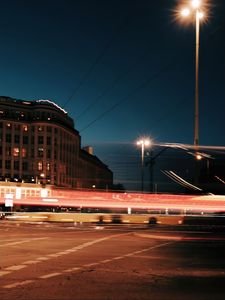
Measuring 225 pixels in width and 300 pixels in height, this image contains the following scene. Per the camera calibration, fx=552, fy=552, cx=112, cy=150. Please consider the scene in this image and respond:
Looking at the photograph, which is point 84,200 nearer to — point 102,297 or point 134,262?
point 134,262

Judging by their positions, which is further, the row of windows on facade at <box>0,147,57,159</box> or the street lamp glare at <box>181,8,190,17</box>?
the row of windows on facade at <box>0,147,57,159</box>

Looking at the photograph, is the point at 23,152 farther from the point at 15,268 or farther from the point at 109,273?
the point at 109,273

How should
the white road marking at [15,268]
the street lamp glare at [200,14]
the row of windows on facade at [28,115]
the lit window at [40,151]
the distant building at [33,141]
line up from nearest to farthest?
the white road marking at [15,268]
the street lamp glare at [200,14]
the distant building at [33,141]
the row of windows on facade at [28,115]
the lit window at [40,151]

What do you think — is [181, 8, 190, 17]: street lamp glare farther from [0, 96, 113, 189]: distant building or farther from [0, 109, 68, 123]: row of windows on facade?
[0, 109, 68, 123]: row of windows on facade

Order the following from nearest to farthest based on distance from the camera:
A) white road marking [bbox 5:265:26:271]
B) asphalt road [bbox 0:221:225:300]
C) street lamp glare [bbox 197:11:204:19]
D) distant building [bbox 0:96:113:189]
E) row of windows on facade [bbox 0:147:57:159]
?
asphalt road [bbox 0:221:225:300]
white road marking [bbox 5:265:26:271]
street lamp glare [bbox 197:11:204:19]
distant building [bbox 0:96:113:189]
row of windows on facade [bbox 0:147:57:159]

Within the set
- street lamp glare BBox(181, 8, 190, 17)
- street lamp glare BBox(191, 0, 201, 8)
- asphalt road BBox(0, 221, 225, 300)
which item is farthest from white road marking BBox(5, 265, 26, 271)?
street lamp glare BBox(191, 0, 201, 8)

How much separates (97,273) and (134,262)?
252 cm

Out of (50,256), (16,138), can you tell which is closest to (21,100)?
(16,138)

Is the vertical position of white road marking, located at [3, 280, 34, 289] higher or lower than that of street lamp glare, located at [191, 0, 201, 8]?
lower

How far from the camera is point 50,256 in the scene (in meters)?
15.2

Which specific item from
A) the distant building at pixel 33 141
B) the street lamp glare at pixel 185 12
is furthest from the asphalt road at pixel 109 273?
the distant building at pixel 33 141

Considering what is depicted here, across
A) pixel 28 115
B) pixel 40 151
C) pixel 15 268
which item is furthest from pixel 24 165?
pixel 15 268

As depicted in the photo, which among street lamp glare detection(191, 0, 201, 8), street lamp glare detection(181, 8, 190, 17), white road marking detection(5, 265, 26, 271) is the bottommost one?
white road marking detection(5, 265, 26, 271)

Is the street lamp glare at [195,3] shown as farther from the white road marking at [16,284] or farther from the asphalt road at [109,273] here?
the white road marking at [16,284]
